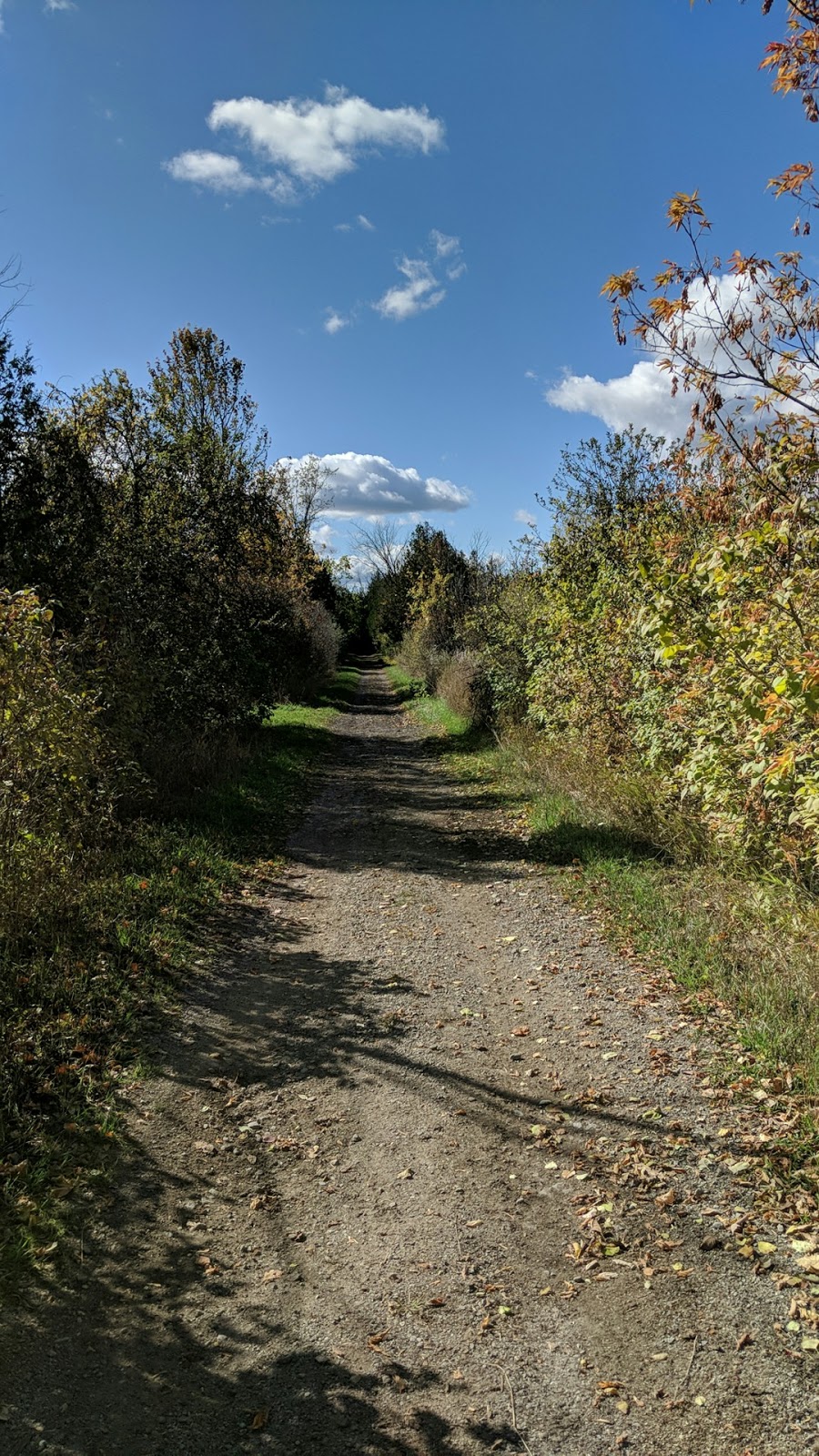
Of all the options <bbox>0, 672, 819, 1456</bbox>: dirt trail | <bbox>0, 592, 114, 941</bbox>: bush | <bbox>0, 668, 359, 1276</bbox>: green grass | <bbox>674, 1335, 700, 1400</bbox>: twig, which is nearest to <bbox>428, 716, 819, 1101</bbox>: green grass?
<bbox>0, 672, 819, 1456</bbox>: dirt trail

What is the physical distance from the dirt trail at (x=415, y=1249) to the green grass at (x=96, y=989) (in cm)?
28

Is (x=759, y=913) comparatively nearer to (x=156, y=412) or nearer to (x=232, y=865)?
(x=232, y=865)

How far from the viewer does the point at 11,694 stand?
6016 millimetres

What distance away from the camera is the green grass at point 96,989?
4156 millimetres

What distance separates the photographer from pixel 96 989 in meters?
5.94

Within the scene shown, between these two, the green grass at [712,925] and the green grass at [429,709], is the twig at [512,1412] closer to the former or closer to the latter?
the green grass at [712,925]

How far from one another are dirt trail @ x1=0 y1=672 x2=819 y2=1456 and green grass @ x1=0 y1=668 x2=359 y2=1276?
0.93 ft

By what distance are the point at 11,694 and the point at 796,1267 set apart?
5680mm

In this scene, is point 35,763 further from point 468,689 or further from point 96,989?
point 468,689

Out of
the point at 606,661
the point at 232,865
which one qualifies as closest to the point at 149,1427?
the point at 232,865

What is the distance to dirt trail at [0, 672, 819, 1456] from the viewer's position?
2.90 m

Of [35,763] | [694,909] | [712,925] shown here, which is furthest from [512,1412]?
[35,763]

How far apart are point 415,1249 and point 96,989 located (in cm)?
315

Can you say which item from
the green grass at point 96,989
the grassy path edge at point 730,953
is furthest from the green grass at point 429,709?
the green grass at point 96,989
